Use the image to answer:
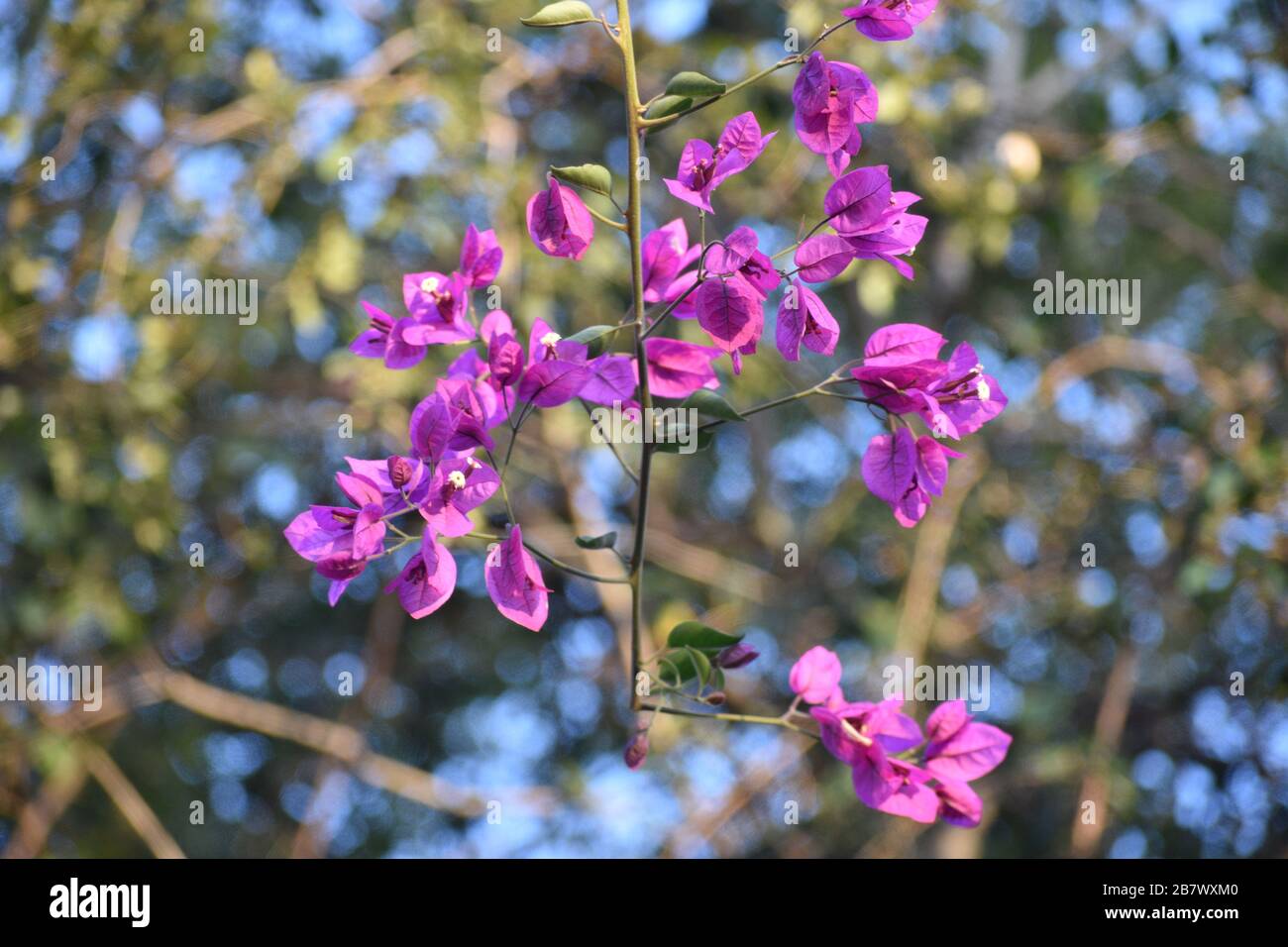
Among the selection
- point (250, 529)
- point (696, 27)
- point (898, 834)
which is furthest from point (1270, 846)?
point (250, 529)

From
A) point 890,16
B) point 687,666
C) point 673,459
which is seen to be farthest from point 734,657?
point 673,459

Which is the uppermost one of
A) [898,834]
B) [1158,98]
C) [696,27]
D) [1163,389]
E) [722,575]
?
[696,27]

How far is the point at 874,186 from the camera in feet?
2.96

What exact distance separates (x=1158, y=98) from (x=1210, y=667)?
5.39 feet

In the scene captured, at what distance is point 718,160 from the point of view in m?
0.93

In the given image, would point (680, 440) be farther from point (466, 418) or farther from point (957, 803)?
point (957, 803)

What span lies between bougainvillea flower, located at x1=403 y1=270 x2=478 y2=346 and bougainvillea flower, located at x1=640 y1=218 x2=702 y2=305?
0.15m

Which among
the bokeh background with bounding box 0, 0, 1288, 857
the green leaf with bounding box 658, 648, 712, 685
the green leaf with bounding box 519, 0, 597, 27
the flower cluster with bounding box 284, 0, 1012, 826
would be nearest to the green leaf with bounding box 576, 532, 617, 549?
the flower cluster with bounding box 284, 0, 1012, 826

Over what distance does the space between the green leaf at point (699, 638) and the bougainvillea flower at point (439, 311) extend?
0.94ft

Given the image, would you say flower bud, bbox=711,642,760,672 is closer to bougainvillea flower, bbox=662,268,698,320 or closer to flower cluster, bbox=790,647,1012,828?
flower cluster, bbox=790,647,1012,828

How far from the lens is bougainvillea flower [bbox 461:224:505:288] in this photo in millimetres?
1091
